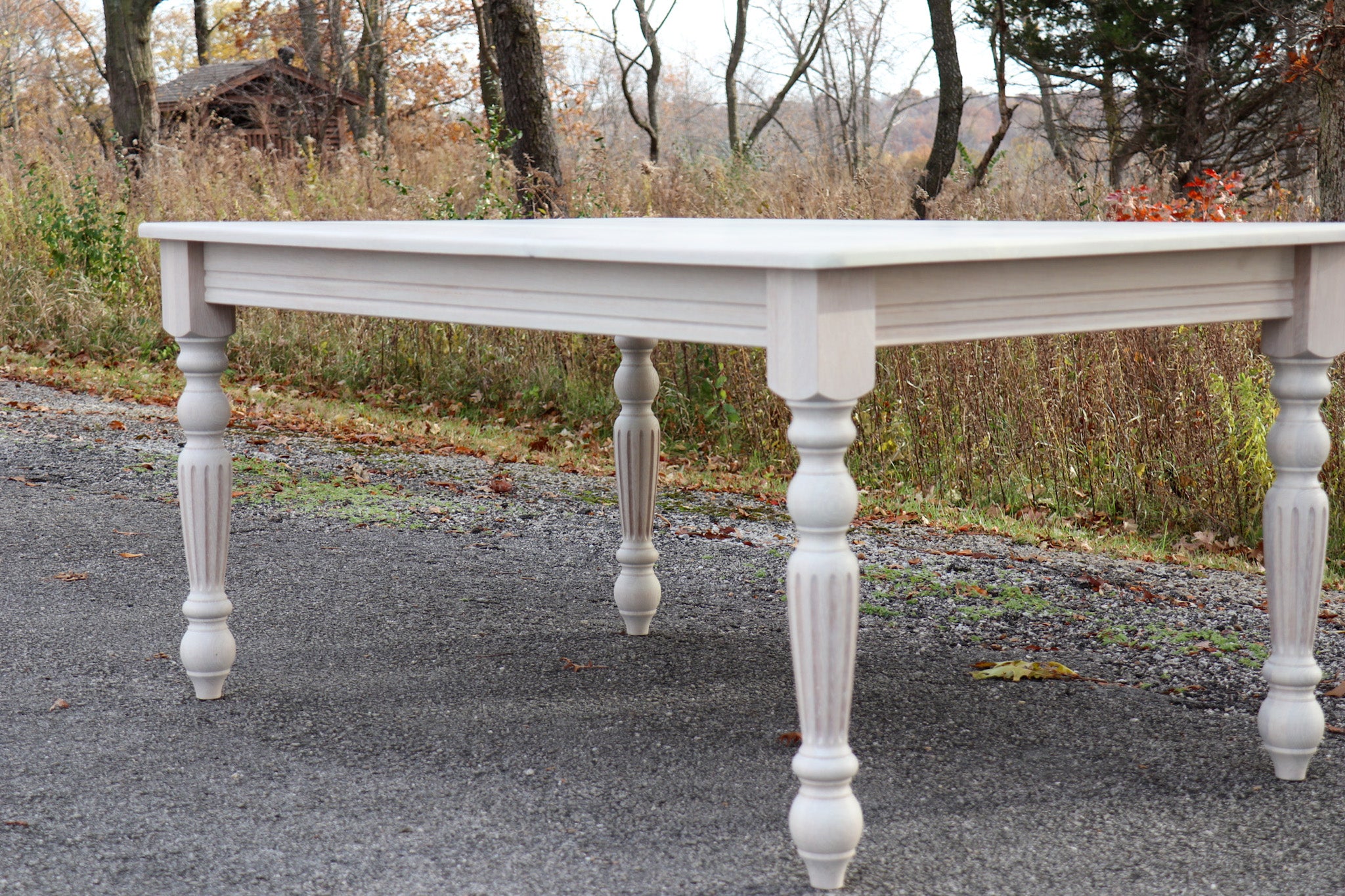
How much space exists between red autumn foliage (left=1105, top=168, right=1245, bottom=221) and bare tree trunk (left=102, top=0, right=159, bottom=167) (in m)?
9.85

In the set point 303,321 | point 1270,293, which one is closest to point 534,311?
point 1270,293

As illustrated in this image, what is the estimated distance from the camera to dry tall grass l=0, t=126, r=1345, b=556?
438 centimetres

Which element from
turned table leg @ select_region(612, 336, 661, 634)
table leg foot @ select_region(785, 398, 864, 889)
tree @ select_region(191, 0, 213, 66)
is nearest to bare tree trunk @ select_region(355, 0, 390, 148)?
tree @ select_region(191, 0, 213, 66)

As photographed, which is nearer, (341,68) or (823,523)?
(823,523)

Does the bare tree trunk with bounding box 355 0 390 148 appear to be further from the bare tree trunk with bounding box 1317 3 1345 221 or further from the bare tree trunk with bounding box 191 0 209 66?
the bare tree trunk with bounding box 1317 3 1345 221

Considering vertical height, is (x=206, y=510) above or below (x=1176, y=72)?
below

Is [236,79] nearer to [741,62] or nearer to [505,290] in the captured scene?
[741,62]

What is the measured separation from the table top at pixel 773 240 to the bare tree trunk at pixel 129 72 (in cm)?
1109

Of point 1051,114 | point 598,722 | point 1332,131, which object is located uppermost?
point 1051,114

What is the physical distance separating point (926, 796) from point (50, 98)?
1510 inches

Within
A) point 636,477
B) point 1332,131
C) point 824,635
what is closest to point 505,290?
point 824,635

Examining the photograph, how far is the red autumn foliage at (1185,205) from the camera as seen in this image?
5254 millimetres

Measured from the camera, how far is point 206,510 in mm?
2604

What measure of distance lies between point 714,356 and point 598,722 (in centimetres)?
324
